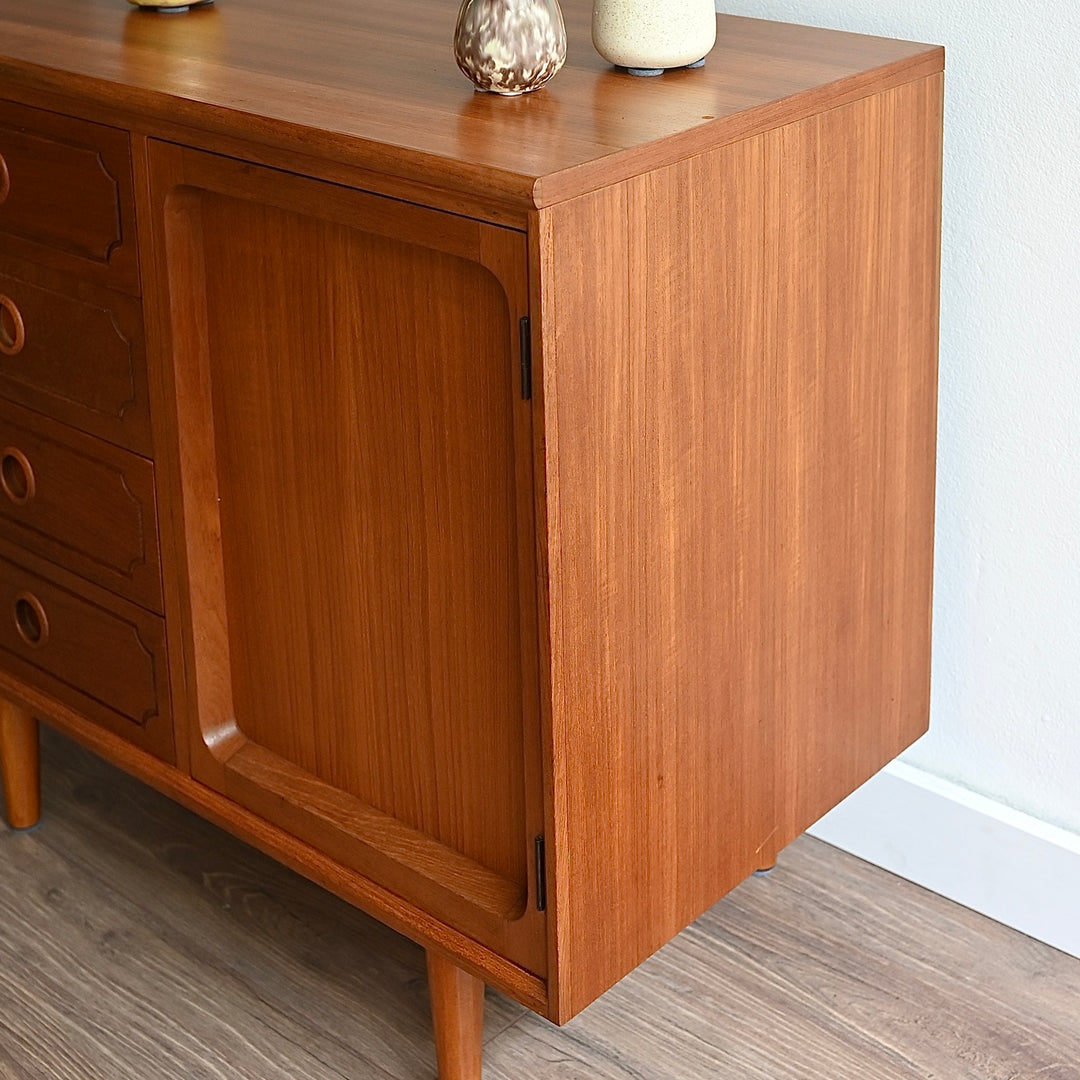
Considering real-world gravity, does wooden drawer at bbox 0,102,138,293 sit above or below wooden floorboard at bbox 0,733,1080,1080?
above

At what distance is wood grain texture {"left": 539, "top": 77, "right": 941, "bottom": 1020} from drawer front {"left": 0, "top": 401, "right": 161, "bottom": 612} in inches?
17.4

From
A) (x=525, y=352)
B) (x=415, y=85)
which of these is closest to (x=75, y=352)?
(x=415, y=85)

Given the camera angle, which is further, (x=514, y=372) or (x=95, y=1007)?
(x=95, y=1007)

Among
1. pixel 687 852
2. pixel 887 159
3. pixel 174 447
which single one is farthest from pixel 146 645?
pixel 887 159

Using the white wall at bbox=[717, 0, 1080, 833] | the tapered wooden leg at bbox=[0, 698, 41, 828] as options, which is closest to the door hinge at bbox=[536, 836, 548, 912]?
the white wall at bbox=[717, 0, 1080, 833]

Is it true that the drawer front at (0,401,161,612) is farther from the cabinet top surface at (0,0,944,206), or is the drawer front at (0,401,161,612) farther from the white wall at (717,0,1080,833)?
the white wall at (717,0,1080,833)

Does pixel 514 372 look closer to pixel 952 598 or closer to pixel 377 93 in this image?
pixel 377 93

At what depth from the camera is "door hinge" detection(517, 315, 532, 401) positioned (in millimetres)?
921

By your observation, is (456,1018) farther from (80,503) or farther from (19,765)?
(19,765)

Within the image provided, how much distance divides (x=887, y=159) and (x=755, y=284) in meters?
0.19

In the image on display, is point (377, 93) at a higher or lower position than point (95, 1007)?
higher

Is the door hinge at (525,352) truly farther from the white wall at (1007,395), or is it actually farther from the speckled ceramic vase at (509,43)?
the white wall at (1007,395)

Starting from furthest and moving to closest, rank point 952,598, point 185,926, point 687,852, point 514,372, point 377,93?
point 185,926 → point 952,598 → point 687,852 → point 377,93 → point 514,372

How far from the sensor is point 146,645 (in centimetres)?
132
